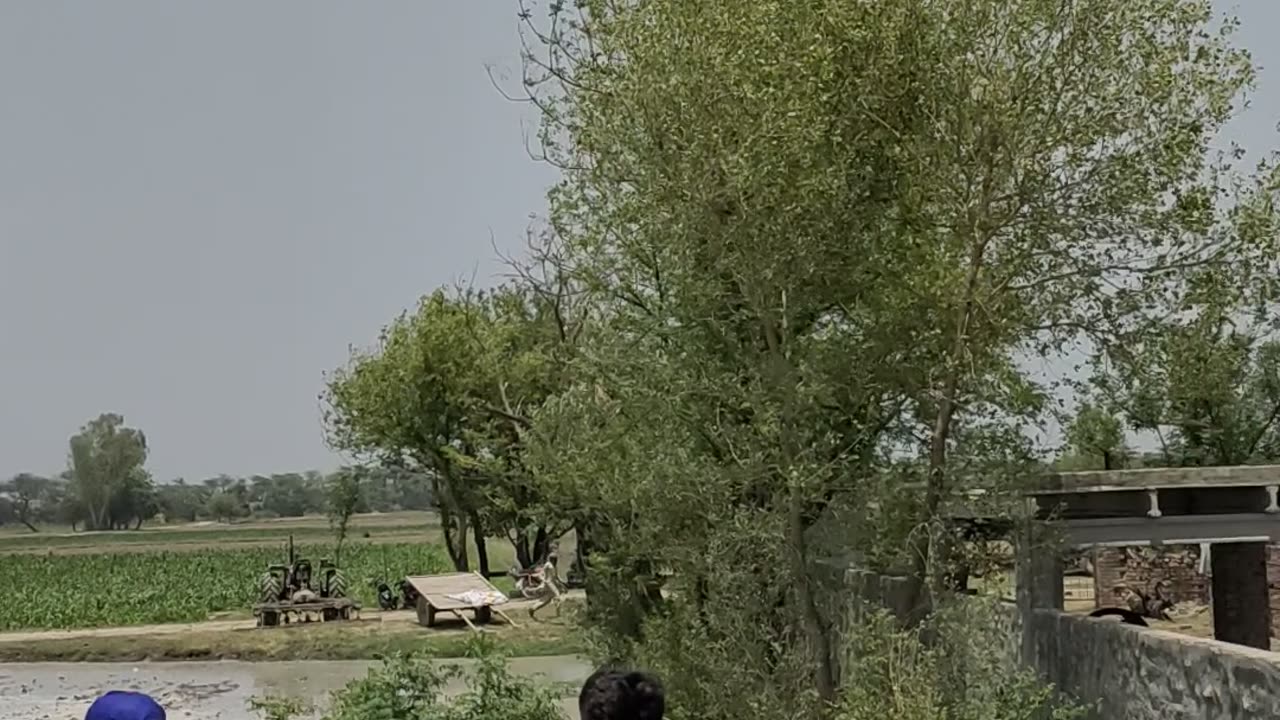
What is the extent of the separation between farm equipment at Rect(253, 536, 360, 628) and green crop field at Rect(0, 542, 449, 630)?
11.9ft

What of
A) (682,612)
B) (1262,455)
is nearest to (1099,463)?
(1262,455)

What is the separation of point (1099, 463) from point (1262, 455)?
2.76 meters

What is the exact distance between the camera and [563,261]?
13.2 meters

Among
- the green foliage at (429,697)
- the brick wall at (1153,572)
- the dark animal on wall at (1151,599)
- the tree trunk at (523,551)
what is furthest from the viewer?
the tree trunk at (523,551)

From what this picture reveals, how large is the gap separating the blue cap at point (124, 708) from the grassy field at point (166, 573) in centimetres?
3117

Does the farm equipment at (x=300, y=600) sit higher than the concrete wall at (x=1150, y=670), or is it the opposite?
the concrete wall at (x=1150, y=670)

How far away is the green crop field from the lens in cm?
3488

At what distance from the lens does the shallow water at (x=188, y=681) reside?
2027cm

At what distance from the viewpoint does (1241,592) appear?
11.4 meters

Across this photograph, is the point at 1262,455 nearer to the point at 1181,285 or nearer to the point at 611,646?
the point at 611,646

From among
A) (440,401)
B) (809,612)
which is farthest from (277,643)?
(809,612)

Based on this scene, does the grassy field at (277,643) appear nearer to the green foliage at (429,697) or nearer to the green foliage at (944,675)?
the green foliage at (429,697)

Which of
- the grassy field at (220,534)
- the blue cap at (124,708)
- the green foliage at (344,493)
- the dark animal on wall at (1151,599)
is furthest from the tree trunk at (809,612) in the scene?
the grassy field at (220,534)

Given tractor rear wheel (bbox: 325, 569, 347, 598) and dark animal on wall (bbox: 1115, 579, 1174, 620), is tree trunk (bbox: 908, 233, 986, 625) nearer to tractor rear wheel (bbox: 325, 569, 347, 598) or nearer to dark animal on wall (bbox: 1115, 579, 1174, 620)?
dark animal on wall (bbox: 1115, 579, 1174, 620)
